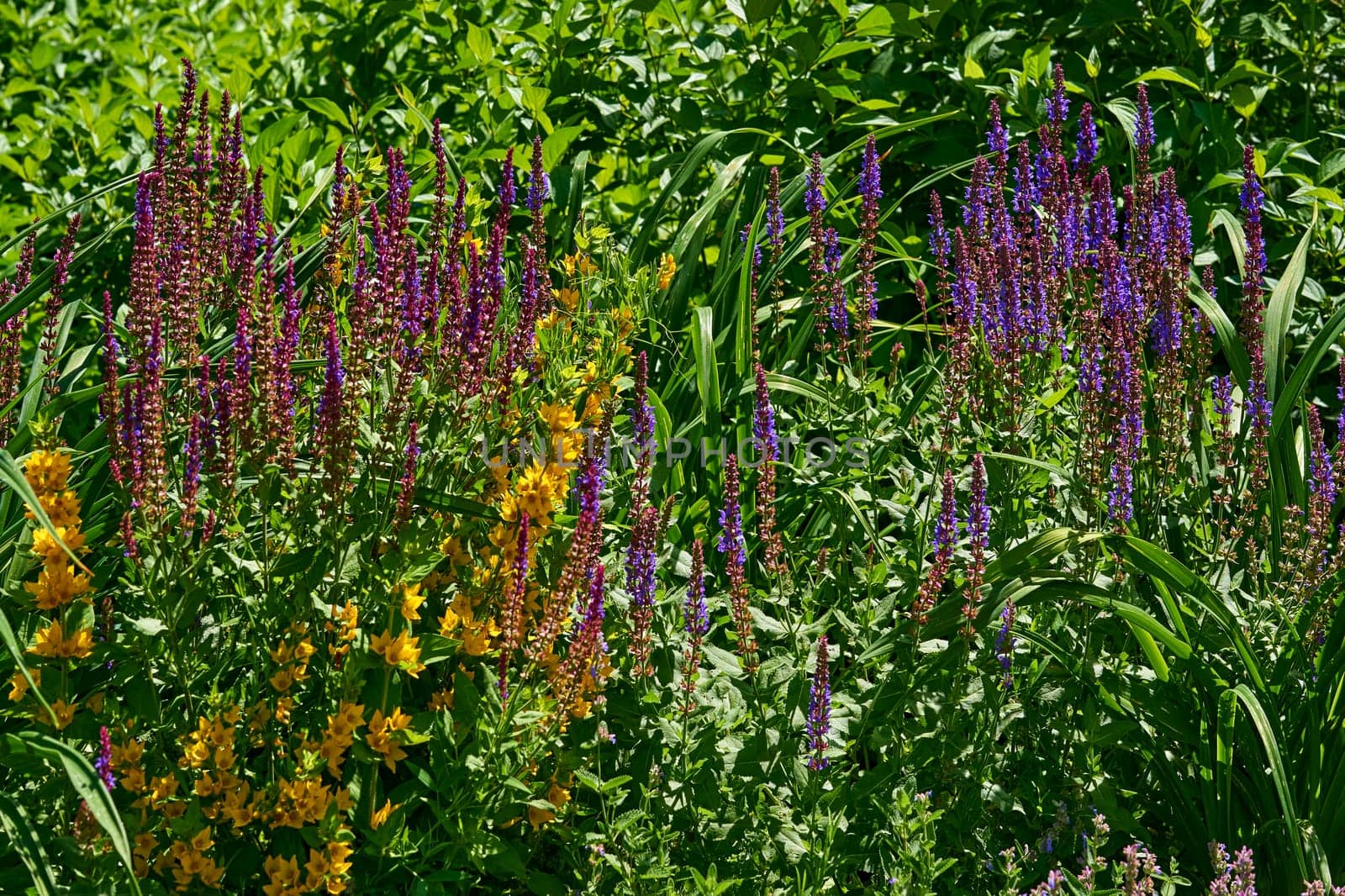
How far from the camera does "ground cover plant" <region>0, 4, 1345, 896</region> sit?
249 cm

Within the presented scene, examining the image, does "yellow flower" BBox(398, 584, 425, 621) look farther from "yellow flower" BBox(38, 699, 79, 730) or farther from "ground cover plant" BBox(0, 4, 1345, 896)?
"yellow flower" BBox(38, 699, 79, 730)

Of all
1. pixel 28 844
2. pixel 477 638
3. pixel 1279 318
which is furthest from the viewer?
pixel 1279 318

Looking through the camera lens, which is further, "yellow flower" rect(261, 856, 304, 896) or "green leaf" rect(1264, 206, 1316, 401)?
"green leaf" rect(1264, 206, 1316, 401)

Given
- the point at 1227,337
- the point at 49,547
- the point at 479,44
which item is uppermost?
the point at 479,44

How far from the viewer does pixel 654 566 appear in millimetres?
2684

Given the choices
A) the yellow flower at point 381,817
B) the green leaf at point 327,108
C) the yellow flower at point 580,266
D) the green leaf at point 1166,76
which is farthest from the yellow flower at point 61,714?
the green leaf at point 1166,76

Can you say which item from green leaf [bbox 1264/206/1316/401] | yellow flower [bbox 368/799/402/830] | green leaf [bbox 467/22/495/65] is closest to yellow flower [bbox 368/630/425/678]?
yellow flower [bbox 368/799/402/830]

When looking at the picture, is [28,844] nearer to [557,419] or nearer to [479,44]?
[557,419]

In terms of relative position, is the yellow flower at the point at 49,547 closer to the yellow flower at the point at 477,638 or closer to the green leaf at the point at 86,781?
the green leaf at the point at 86,781

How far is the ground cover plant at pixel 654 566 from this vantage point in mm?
2486

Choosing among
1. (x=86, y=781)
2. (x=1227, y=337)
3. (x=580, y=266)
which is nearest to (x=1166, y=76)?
(x=1227, y=337)

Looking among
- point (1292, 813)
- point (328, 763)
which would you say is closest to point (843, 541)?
point (1292, 813)

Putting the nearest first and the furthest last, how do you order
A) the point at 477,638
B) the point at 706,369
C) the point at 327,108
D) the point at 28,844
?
the point at 28,844
the point at 477,638
the point at 706,369
the point at 327,108

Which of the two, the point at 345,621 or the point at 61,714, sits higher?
the point at 345,621
